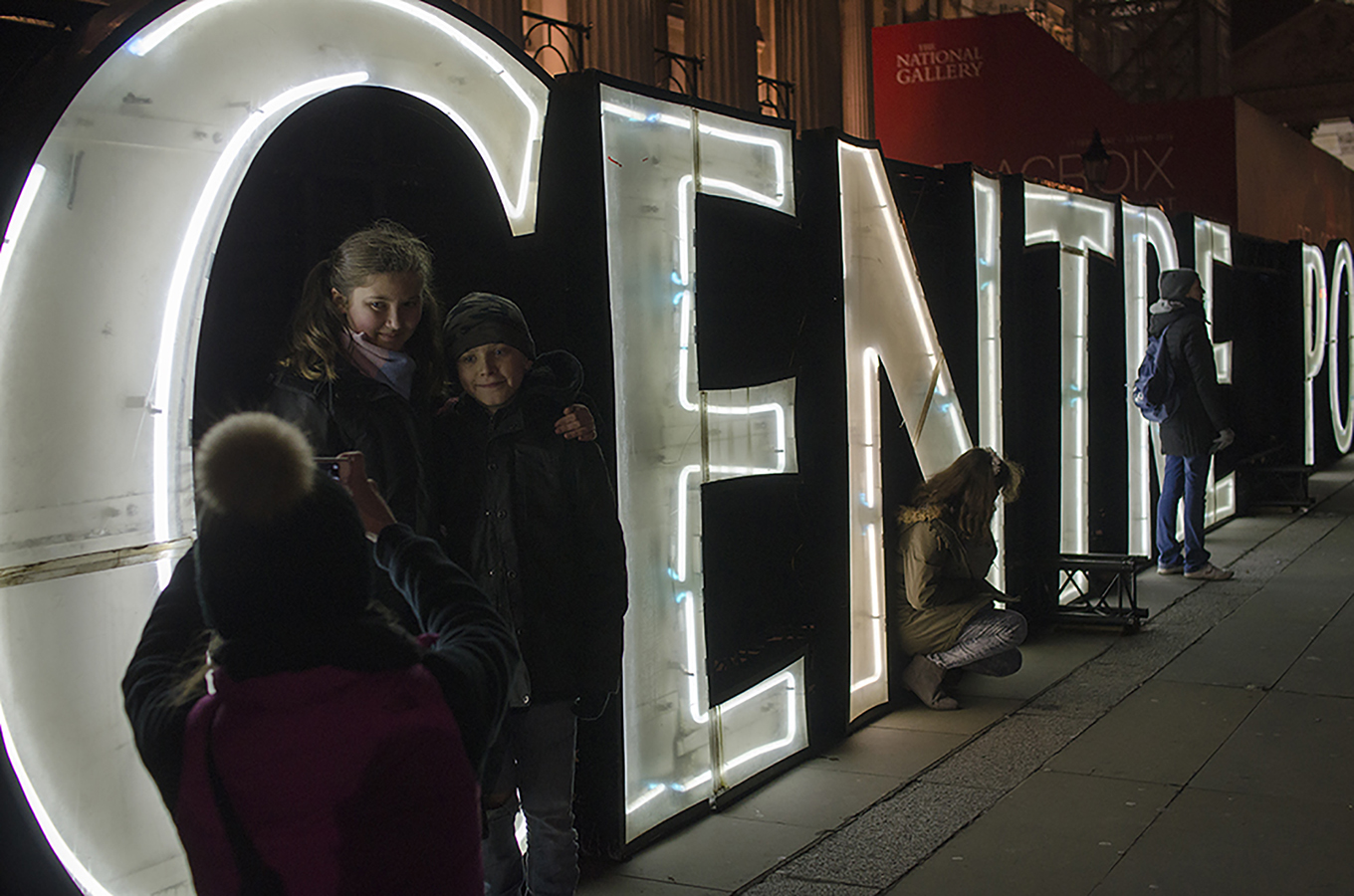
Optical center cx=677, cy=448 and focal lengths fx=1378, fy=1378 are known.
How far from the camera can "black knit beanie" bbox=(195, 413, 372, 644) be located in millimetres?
2244

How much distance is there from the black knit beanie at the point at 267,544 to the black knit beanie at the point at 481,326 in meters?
1.68

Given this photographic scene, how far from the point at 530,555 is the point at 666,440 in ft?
3.94

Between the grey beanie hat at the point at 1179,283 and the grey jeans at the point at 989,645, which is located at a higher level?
the grey beanie hat at the point at 1179,283

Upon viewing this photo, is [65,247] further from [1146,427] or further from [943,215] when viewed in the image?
[1146,427]

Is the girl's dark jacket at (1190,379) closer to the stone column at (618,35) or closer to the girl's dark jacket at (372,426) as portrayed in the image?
the stone column at (618,35)

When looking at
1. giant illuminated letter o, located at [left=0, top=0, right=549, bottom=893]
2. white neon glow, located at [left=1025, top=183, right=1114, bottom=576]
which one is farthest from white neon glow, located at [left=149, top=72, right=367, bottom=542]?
white neon glow, located at [left=1025, top=183, right=1114, bottom=576]

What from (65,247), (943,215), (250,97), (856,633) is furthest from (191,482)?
(943,215)

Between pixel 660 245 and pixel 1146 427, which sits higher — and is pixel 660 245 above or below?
above

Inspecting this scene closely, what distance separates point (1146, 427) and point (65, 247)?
9309 millimetres

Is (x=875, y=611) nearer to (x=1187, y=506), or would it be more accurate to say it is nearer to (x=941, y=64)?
(x=1187, y=506)

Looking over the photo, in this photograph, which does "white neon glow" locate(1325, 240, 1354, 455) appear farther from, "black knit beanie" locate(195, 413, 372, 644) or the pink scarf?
"black knit beanie" locate(195, 413, 372, 644)

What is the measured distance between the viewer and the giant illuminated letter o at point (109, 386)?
10.3 ft

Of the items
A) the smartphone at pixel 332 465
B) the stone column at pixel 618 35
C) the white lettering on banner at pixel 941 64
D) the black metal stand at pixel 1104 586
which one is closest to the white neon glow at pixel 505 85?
the smartphone at pixel 332 465

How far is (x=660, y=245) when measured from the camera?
17.0 feet
